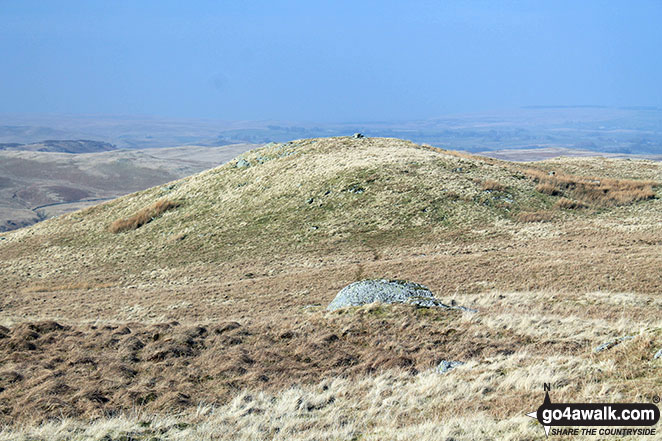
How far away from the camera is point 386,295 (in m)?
20.0

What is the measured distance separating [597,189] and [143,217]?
4419 centimetres

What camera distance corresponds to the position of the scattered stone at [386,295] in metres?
19.3

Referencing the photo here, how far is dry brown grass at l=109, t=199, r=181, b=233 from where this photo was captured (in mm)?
49469

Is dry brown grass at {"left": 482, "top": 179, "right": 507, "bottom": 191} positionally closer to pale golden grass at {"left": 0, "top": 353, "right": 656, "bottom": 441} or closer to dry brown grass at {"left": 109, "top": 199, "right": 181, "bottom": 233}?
dry brown grass at {"left": 109, "top": 199, "right": 181, "bottom": 233}

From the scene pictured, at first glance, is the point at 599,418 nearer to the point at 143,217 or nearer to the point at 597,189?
the point at 597,189

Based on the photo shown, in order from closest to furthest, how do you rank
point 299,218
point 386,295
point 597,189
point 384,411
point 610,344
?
1. point 384,411
2. point 610,344
3. point 386,295
4. point 299,218
5. point 597,189

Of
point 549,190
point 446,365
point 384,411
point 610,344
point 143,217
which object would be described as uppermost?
point 549,190

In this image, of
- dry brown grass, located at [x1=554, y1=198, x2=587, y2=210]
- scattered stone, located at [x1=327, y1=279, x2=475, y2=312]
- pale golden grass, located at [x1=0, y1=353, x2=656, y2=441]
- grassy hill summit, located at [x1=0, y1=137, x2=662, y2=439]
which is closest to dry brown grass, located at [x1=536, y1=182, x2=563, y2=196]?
grassy hill summit, located at [x1=0, y1=137, x2=662, y2=439]

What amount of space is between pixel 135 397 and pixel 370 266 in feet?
66.7

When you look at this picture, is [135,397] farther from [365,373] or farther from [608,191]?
[608,191]

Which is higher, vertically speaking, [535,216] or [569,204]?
[569,204]

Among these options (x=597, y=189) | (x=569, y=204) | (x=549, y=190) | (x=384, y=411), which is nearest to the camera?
(x=384, y=411)

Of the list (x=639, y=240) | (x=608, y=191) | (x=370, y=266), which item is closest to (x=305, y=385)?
(x=370, y=266)

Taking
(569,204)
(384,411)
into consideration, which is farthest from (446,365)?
(569,204)
